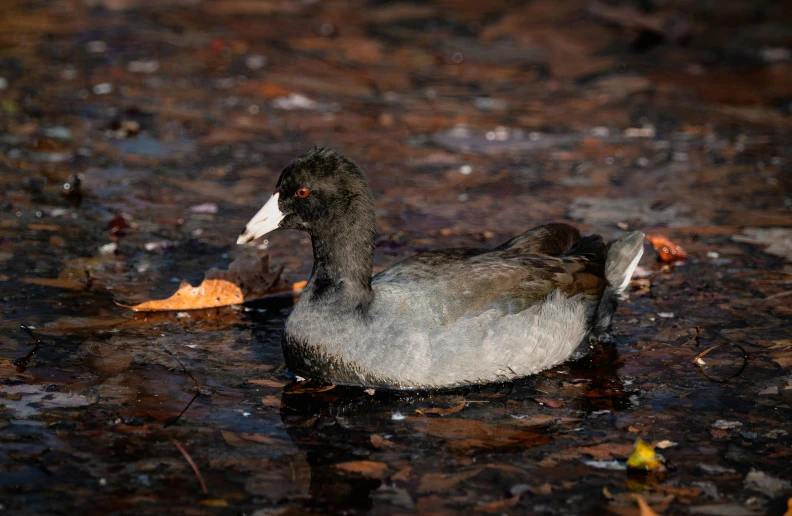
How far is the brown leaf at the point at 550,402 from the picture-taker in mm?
5516

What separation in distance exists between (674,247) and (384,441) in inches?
138

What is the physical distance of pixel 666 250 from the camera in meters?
7.62

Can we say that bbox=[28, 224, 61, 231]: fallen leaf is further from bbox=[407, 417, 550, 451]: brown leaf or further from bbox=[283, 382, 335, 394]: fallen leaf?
bbox=[407, 417, 550, 451]: brown leaf

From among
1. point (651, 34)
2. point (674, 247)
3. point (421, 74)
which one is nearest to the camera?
point (674, 247)

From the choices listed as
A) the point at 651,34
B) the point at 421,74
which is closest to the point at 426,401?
the point at 421,74

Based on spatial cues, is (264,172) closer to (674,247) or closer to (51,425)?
(674,247)

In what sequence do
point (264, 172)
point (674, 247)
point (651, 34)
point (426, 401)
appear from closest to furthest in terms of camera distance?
point (426, 401) < point (674, 247) < point (264, 172) < point (651, 34)

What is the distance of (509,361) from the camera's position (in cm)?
576

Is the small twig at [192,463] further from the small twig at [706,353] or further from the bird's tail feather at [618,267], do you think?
the small twig at [706,353]

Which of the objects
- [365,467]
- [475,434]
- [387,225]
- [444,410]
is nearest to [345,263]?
[444,410]

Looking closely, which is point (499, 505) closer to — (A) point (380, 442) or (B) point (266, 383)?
(A) point (380, 442)

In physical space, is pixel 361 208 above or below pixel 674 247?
above

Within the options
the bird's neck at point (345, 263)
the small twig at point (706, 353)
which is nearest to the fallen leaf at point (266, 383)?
the bird's neck at point (345, 263)

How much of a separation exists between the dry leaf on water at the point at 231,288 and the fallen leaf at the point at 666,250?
2.63 metres
